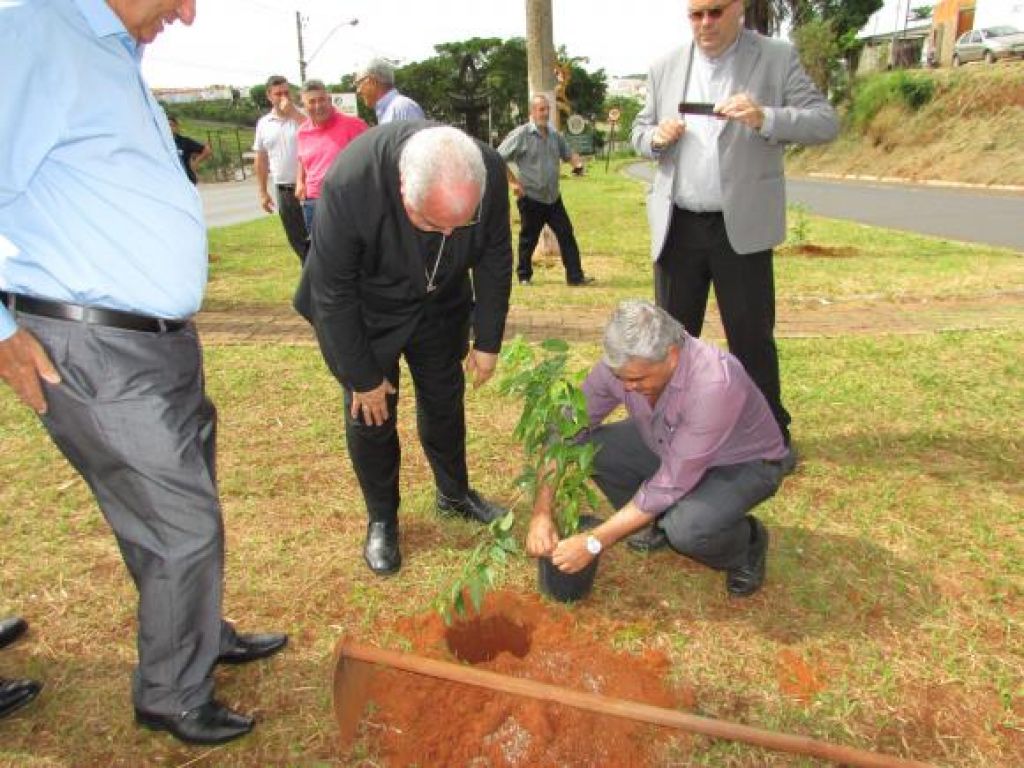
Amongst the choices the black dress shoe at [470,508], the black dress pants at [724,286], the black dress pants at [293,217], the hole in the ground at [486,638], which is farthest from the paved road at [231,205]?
the hole in the ground at [486,638]

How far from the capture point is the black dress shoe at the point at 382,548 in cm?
290

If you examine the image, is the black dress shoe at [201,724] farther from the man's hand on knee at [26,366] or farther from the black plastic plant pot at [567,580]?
the black plastic plant pot at [567,580]

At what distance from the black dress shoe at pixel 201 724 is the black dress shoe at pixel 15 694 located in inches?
15.8

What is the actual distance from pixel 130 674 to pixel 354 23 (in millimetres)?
34622

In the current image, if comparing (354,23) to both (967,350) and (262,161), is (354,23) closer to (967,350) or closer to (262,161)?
(262,161)

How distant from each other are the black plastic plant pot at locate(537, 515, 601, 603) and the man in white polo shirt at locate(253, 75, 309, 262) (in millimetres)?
4906

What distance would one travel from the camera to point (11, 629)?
2.57 metres

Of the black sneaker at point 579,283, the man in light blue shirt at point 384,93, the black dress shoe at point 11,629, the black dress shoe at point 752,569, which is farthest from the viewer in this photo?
the black sneaker at point 579,283

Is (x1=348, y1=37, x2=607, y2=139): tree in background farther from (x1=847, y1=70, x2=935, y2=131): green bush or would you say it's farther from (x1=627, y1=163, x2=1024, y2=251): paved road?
(x1=627, y1=163, x2=1024, y2=251): paved road

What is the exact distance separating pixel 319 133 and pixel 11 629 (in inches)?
167

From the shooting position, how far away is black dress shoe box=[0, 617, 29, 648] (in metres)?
2.55

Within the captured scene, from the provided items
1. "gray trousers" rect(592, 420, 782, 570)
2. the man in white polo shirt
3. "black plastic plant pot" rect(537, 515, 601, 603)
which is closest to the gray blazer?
"gray trousers" rect(592, 420, 782, 570)

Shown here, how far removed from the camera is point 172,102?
80.9 metres

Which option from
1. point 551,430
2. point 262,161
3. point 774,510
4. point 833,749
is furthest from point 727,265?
point 262,161
